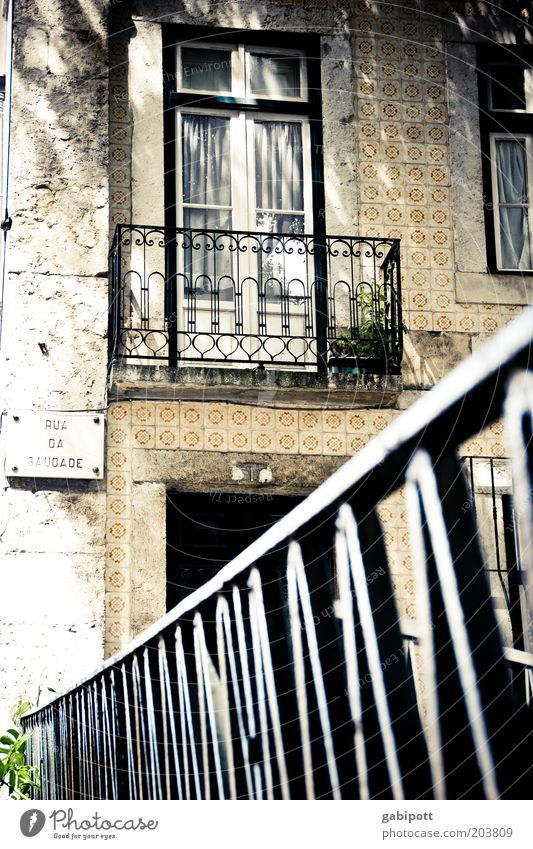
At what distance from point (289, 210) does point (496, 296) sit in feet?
3.30

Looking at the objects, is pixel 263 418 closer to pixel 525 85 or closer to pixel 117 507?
pixel 117 507

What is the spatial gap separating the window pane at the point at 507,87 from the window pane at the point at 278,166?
0.99 metres

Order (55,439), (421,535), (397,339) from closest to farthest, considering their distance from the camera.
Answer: (421,535) < (55,439) < (397,339)

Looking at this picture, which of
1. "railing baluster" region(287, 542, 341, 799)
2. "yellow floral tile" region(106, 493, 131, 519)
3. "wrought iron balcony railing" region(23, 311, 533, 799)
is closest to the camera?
"wrought iron balcony railing" region(23, 311, 533, 799)

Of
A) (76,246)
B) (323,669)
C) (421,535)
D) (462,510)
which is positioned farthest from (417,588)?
(76,246)

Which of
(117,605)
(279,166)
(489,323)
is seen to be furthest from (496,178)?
(117,605)

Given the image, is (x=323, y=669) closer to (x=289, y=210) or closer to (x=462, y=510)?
(x=462, y=510)

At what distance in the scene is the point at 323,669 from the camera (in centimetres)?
284

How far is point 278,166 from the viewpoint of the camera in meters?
5.69

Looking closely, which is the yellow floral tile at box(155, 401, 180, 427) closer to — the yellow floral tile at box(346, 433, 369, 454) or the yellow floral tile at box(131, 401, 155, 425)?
the yellow floral tile at box(131, 401, 155, 425)

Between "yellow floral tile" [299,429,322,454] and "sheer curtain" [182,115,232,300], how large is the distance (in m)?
0.70

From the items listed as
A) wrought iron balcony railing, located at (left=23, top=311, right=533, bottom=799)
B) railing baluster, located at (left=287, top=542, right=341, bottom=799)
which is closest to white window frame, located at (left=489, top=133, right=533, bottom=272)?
wrought iron balcony railing, located at (left=23, top=311, right=533, bottom=799)

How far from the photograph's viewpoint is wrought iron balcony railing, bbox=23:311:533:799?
61.5 inches

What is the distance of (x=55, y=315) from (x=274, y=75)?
1.55m
